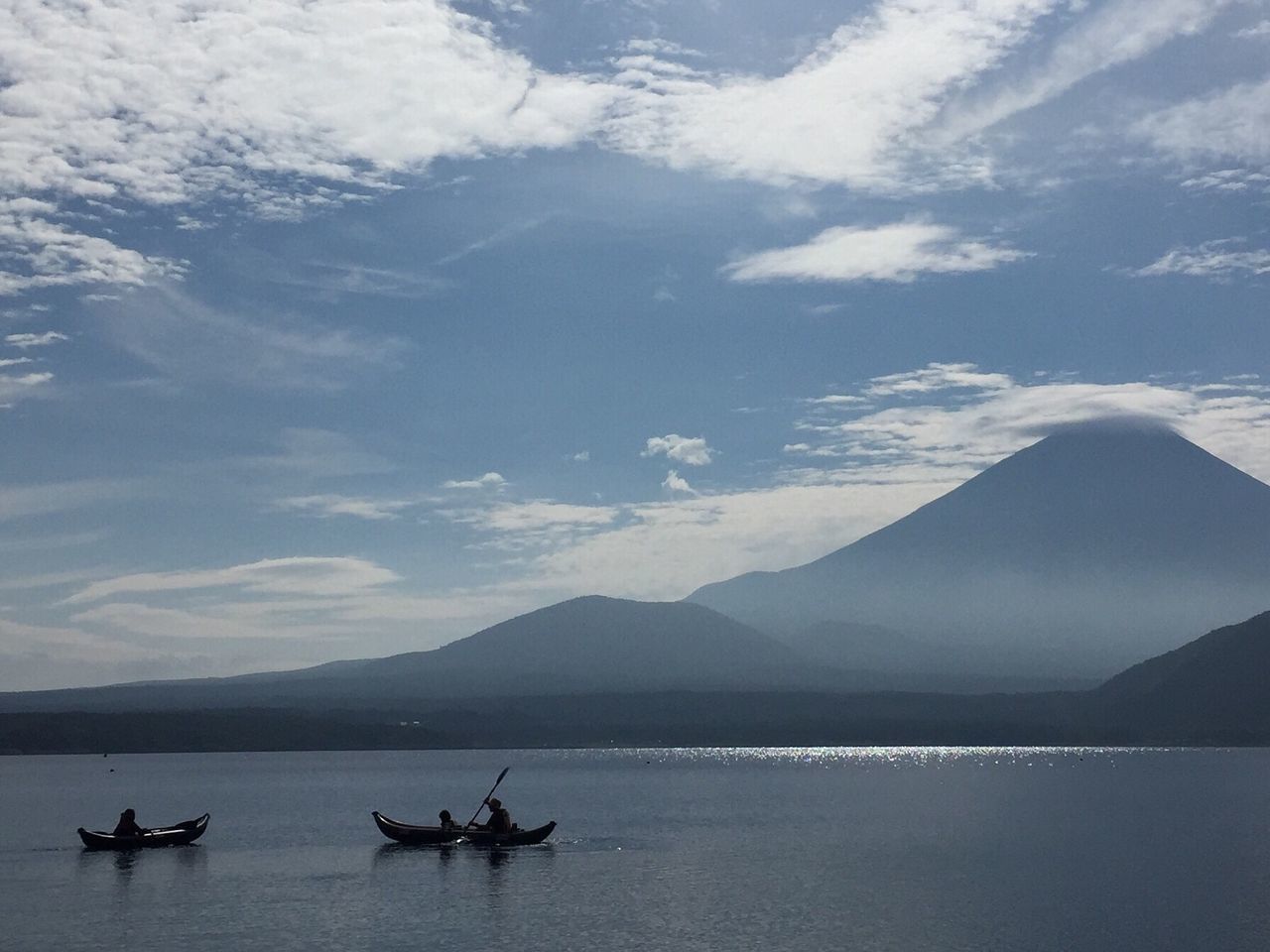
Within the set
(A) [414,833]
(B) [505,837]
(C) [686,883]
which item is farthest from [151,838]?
(C) [686,883]

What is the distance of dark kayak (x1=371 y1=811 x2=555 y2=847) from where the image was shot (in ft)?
287

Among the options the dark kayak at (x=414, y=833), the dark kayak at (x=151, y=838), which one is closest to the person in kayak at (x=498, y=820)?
the dark kayak at (x=414, y=833)

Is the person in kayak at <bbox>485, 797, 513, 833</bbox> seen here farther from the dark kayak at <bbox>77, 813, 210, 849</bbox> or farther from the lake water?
the dark kayak at <bbox>77, 813, 210, 849</bbox>

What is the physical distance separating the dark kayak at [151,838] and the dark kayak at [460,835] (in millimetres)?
11656

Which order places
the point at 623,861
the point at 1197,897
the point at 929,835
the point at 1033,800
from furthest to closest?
the point at 1033,800, the point at 929,835, the point at 623,861, the point at 1197,897

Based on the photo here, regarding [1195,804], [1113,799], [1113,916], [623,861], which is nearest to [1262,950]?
[1113,916]

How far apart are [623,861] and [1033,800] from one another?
72.3 metres

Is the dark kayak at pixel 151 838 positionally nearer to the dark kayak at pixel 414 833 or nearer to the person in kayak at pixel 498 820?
the dark kayak at pixel 414 833

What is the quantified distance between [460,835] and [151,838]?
63.0ft

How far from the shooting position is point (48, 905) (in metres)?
66.2

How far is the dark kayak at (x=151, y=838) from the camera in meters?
85.9

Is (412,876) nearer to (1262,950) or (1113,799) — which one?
(1262,950)

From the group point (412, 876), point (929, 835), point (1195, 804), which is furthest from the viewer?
point (1195, 804)

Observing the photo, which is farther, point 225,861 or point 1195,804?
point 1195,804
